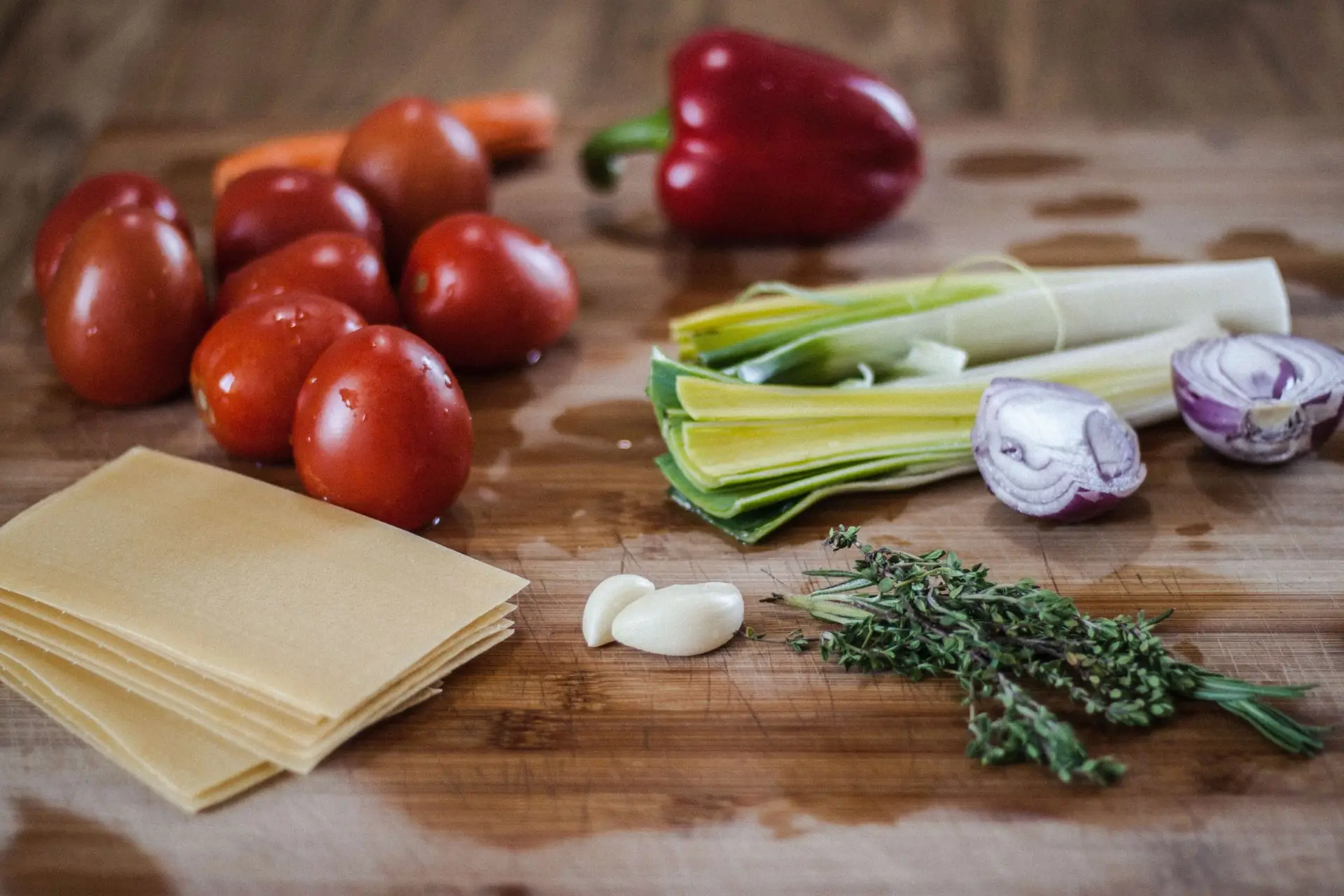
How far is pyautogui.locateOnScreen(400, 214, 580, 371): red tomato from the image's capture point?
7.23ft

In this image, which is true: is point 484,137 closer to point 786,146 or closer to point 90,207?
point 786,146

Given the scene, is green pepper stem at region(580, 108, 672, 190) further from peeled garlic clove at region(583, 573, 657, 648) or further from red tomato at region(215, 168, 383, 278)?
peeled garlic clove at region(583, 573, 657, 648)

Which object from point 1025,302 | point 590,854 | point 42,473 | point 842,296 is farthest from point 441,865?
point 1025,302

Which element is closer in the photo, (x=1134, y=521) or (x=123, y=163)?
(x=1134, y=521)

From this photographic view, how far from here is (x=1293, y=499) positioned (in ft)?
6.32

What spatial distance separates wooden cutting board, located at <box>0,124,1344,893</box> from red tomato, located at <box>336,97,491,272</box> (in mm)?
398

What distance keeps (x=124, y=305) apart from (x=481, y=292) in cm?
55

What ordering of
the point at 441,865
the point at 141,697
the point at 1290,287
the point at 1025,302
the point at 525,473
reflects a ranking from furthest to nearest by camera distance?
the point at 1290,287 < the point at 1025,302 < the point at 525,473 < the point at 141,697 < the point at 441,865

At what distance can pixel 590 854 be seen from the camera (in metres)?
1.39

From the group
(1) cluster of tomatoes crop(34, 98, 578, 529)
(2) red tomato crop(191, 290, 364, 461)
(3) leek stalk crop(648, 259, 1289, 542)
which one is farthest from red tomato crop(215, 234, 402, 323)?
(3) leek stalk crop(648, 259, 1289, 542)

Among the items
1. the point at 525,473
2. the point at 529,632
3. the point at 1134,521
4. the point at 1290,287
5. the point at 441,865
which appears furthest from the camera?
the point at 1290,287

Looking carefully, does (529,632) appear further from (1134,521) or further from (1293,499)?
(1293,499)

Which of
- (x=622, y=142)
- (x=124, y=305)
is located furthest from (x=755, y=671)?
(x=622, y=142)

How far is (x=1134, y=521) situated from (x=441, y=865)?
3.54 feet
